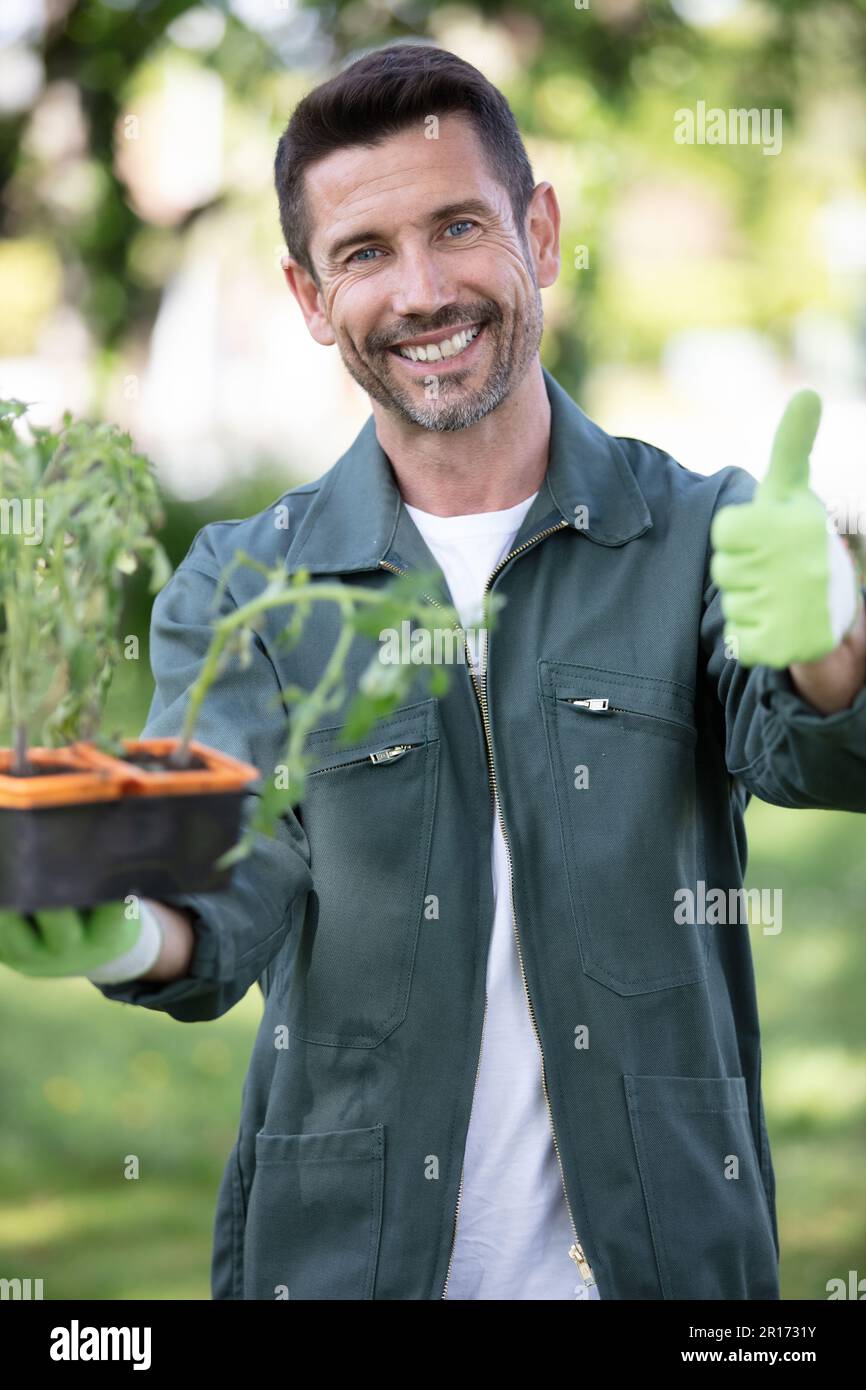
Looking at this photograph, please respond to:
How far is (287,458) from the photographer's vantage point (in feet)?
20.6

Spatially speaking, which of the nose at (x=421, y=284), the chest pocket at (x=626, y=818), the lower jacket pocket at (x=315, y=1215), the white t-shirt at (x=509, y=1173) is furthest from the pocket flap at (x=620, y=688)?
the lower jacket pocket at (x=315, y=1215)

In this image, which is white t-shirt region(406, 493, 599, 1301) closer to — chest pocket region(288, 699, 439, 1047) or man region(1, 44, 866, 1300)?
man region(1, 44, 866, 1300)

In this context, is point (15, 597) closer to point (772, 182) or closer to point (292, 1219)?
point (292, 1219)

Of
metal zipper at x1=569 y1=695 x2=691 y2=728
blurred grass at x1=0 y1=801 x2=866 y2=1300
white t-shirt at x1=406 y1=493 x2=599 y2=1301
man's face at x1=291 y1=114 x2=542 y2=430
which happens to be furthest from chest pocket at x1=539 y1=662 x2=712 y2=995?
blurred grass at x1=0 y1=801 x2=866 y2=1300

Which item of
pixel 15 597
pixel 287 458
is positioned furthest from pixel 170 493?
pixel 15 597

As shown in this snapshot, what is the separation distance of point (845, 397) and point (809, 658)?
666 cm

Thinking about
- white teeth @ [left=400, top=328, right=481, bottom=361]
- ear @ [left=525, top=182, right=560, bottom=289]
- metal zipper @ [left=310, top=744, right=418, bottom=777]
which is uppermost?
ear @ [left=525, top=182, right=560, bottom=289]

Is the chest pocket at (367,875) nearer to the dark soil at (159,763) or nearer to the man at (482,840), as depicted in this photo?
the man at (482,840)

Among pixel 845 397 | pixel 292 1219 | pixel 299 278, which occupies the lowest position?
pixel 292 1219

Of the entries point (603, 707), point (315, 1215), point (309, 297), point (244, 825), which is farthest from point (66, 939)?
point (309, 297)

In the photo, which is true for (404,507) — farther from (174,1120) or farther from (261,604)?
(174,1120)

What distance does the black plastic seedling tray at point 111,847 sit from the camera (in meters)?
1.44

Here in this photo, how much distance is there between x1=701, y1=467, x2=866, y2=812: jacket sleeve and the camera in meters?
1.65

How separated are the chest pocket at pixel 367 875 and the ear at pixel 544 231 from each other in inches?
27.2
